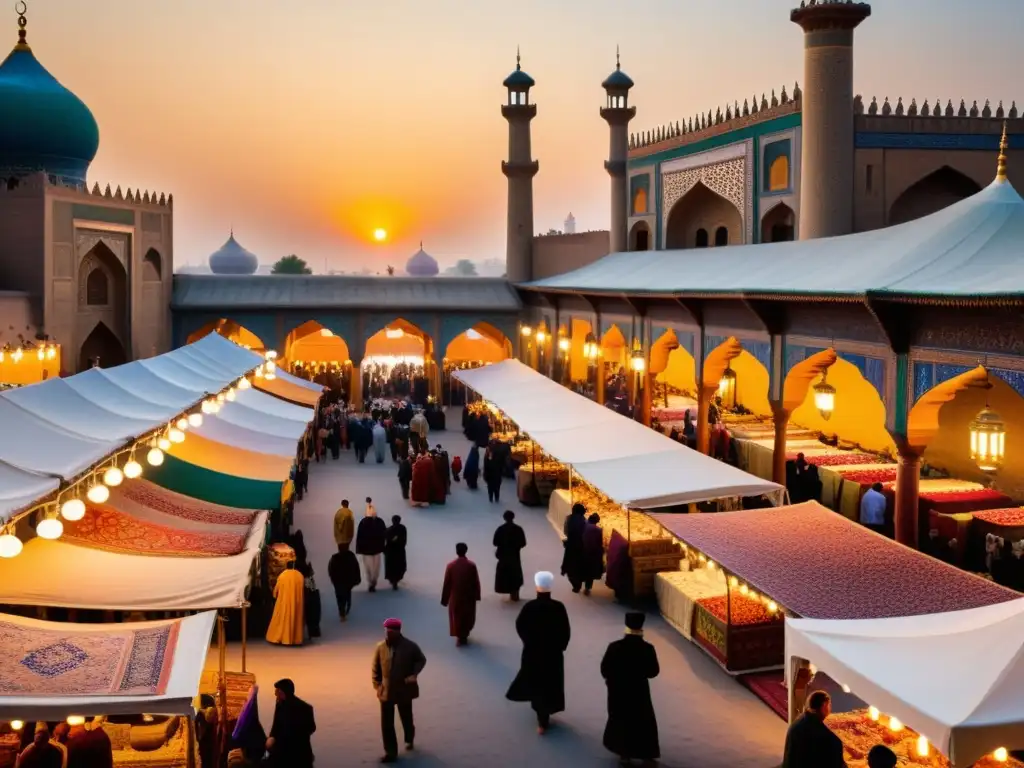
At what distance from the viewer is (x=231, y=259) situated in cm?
4244

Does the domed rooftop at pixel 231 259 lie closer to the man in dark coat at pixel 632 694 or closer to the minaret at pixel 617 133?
the minaret at pixel 617 133

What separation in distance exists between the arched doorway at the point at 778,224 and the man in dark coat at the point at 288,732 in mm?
14325

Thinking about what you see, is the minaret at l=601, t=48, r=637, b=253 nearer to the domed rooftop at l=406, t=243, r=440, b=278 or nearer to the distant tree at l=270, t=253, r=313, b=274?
the domed rooftop at l=406, t=243, r=440, b=278

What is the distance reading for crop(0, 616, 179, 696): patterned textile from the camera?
5.31m

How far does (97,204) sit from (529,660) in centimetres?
1990

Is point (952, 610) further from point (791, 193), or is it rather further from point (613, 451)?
point (791, 193)

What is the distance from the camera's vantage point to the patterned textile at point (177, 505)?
900 centimetres

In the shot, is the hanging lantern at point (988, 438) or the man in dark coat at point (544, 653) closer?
the man in dark coat at point (544, 653)

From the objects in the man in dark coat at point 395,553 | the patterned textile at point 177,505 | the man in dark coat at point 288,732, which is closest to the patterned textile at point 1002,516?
the man in dark coat at point 395,553

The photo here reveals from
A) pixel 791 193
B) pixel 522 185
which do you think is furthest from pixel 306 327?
pixel 791 193

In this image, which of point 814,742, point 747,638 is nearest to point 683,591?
→ point 747,638

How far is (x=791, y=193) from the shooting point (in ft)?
58.0

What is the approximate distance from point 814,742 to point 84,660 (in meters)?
4.01

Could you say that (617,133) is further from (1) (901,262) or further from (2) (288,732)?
(2) (288,732)
